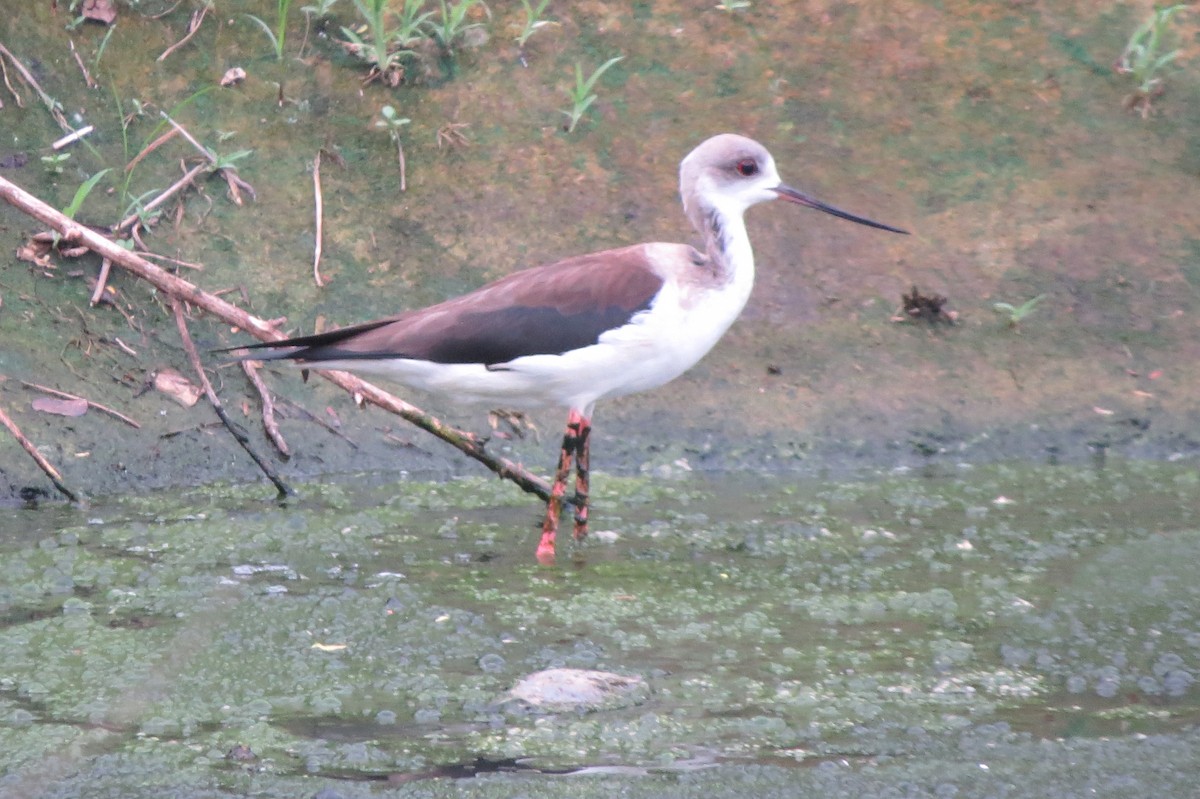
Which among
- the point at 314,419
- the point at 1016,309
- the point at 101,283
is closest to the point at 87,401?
the point at 101,283

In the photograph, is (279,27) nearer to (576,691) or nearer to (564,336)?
(564,336)

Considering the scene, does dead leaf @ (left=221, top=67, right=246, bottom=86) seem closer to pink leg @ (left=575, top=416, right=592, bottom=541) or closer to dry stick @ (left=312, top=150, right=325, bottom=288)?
dry stick @ (left=312, top=150, right=325, bottom=288)

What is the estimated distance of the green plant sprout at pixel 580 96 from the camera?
7992 mm

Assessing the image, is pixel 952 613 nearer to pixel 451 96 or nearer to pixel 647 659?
pixel 647 659

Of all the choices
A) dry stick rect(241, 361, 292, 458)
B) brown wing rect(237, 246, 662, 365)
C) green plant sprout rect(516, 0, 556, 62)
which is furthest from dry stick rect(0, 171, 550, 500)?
green plant sprout rect(516, 0, 556, 62)

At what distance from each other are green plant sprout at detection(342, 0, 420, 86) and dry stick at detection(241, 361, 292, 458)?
2155 millimetres

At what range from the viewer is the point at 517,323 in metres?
5.53

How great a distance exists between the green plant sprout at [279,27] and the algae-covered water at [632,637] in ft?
8.70

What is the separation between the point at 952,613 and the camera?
16.1ft

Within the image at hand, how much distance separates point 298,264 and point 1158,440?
387cm

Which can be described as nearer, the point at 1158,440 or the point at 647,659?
the point at 647,659

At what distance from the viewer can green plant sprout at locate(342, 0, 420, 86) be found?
8031 millimetres

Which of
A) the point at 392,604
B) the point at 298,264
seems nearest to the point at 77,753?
the point at 392,604

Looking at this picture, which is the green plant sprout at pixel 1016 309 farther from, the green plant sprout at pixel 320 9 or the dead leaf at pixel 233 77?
the dead leaf at pixel 233 77
